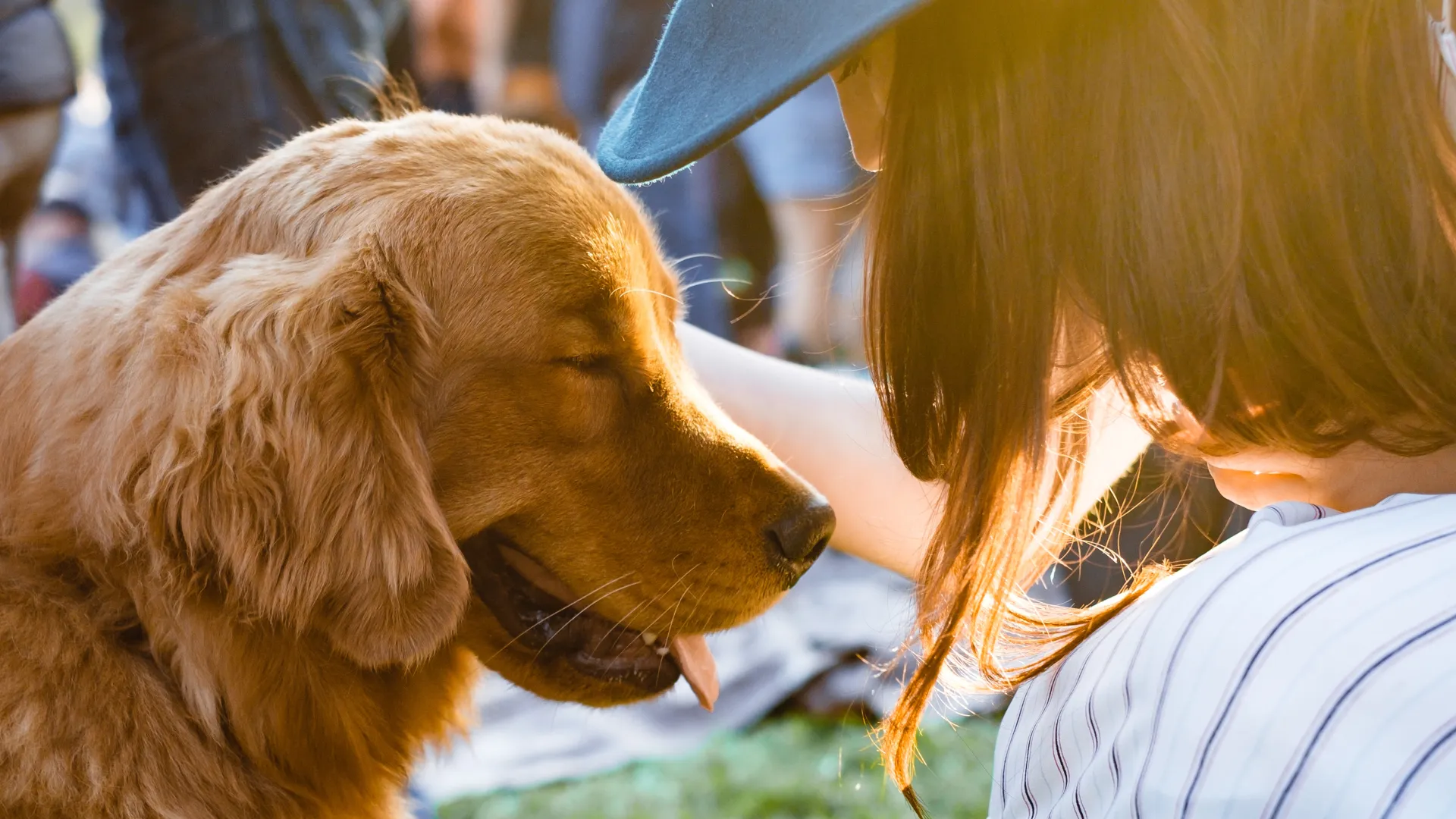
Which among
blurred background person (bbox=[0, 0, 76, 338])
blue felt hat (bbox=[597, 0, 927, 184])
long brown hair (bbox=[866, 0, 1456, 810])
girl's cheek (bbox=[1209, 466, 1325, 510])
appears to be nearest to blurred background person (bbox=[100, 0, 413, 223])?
blurred background person (bbox=[0, 0, 76, 338])

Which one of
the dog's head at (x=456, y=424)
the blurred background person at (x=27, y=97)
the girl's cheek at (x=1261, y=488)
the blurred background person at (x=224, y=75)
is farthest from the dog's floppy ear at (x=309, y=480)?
the blurred background person at (x=27, y=97)

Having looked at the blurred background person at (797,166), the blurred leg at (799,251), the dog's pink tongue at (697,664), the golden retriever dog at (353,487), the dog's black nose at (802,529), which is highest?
the golden retriever dog at (353,487)

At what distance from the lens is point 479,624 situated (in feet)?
6.20

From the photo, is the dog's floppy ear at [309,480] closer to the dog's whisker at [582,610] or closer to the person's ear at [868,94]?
the dog's whisker at [582,610]

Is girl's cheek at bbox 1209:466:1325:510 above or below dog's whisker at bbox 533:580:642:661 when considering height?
above

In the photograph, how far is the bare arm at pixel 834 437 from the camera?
89.0 inches

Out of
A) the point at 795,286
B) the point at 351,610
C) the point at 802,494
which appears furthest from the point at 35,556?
the point at 795,286

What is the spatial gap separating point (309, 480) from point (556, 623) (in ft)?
1.77

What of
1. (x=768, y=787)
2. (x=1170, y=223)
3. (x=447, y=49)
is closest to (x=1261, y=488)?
(x=1170, y=223)

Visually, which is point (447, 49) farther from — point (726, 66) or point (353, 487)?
point (726, 66)

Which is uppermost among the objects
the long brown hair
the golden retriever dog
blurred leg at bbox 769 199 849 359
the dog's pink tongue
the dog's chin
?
the long brown hair

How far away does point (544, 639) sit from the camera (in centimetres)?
191

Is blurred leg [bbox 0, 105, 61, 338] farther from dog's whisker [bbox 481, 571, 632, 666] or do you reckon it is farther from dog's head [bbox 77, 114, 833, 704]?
dog's whisker [bbox 481, 571, 632, 666]

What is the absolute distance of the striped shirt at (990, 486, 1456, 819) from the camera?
94 centimetres
